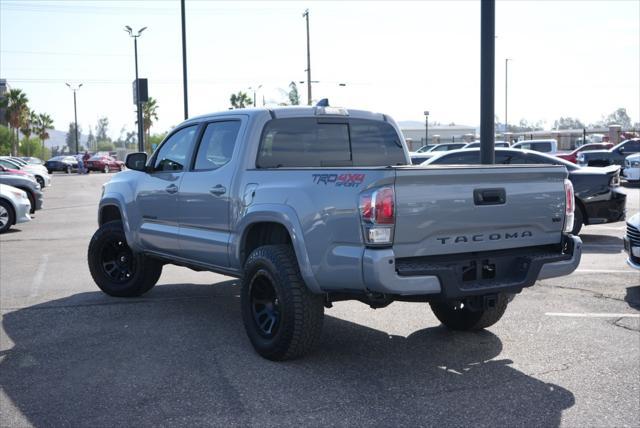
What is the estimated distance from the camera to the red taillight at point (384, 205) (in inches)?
185

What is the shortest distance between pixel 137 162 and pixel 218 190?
1.61 meters

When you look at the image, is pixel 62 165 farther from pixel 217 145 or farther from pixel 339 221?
pixel 339 221

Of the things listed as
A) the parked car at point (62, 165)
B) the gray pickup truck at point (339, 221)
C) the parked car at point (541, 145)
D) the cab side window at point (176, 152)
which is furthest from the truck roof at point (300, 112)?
the parked car at point (62, 165)

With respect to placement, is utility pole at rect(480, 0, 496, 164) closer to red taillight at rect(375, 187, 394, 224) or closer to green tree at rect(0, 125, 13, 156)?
red taillight at rect(375, 187, 394, 224)

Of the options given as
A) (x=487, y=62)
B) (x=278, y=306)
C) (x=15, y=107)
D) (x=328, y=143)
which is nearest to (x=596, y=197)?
(x=487, y=62)

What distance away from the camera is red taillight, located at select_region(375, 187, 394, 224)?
15.4 feet

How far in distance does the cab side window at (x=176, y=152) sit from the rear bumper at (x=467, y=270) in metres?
2.98

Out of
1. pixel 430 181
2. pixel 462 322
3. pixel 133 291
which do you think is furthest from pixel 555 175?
pixel 133 291

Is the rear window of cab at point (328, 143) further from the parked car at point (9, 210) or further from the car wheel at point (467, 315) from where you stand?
the parked car at point (9, 210)

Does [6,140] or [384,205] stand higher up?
[6,140]

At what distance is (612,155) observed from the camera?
31.4 meters

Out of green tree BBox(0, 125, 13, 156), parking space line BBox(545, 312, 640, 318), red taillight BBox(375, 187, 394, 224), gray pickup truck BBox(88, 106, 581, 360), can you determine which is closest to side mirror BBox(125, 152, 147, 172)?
gray pickup truck BBox(88, 106, 581, 360)

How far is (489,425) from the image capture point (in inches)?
169

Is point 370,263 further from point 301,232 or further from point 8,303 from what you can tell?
point 8,303
